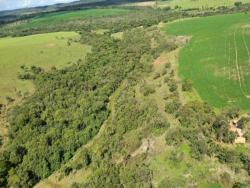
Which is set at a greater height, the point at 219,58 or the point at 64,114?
the point at 219,58

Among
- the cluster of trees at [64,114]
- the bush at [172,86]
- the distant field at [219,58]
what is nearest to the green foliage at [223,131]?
the distant field at [219,58]

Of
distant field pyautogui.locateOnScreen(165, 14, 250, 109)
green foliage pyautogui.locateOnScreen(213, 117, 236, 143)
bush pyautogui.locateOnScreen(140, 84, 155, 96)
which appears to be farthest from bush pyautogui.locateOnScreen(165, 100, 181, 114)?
green foliage pyautogui.locateOnScreen(213, 117, 236, 143)

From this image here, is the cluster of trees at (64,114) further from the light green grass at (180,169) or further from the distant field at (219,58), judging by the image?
the distant field at (219,58)

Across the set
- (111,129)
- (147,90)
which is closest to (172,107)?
(111,129)

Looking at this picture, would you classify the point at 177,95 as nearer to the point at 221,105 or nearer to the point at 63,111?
the point at 221,105

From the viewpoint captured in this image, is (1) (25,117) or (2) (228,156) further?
(1) (25,117)

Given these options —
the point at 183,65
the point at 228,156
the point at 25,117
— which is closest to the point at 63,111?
the point at 25,117

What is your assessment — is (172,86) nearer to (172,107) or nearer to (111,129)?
(172,107)
